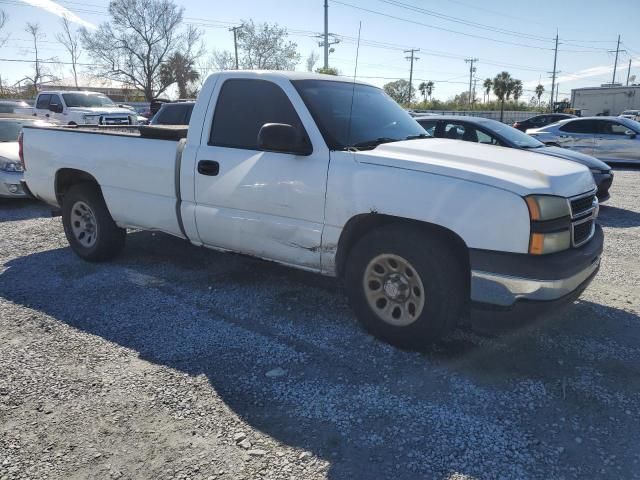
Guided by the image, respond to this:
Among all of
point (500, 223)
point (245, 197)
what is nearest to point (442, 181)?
point (500, 223)

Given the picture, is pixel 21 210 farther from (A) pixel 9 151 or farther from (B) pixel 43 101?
(B) pixel 43 101

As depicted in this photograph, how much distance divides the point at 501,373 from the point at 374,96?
8.55 ft

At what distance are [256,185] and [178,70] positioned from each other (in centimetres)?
5105

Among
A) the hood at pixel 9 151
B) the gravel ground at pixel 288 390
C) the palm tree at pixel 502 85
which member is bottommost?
the gravel ground at pixel 288 390

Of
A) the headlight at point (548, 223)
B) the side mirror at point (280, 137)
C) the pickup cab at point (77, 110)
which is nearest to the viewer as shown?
the headlight at point (548, 223)

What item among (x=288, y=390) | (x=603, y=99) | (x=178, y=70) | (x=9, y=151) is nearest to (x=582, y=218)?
(x=288, y=390)

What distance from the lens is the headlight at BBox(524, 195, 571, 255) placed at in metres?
2.98

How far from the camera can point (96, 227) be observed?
5453 millimetres

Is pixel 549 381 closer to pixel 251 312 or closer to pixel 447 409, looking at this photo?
pixel 447 409

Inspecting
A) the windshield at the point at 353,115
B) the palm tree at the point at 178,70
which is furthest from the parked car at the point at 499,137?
the palm tree at the point at 178,70

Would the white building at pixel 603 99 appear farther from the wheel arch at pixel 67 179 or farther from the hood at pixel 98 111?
the wheel arch at pixel 67 179

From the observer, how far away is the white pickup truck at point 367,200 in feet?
10.1

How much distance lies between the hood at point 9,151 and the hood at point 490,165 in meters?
7.70

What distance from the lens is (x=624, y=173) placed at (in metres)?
13.9
